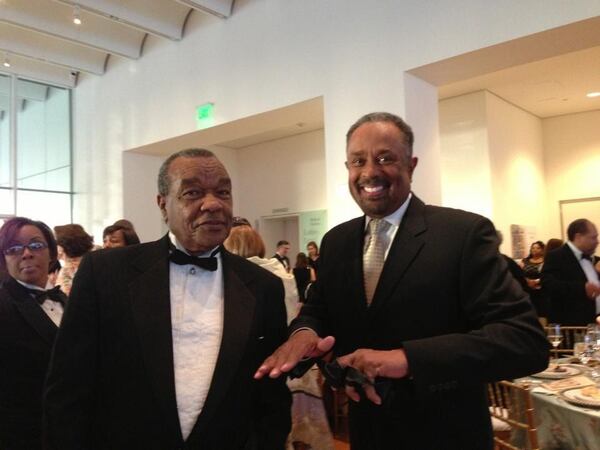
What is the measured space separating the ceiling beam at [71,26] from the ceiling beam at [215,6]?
1967 mm

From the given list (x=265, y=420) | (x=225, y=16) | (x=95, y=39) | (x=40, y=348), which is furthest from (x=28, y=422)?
(x=95, y=39)

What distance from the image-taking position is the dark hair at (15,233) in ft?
7.94

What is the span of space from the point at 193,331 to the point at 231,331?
115 mm

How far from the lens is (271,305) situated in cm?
161

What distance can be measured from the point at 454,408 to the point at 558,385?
5.52 feet

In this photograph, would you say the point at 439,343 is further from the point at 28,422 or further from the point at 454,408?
the point at 28,422

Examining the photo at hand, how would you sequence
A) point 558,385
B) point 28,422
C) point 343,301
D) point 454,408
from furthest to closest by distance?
1. point 558,385
2. point 28,422
3. point 343,301
4. point 454,408

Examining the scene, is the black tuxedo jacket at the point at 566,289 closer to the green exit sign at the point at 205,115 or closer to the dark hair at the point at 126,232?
the dark hair at the point at 126,232

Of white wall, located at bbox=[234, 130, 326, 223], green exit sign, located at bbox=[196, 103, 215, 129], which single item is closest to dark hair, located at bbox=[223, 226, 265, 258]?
green exit sign, located at bbox=[196, 103, 215, 129]

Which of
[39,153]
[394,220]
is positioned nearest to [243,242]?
[394,220]

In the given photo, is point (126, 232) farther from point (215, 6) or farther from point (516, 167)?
point (516, 167)

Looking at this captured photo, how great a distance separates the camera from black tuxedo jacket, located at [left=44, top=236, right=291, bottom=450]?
138 cm

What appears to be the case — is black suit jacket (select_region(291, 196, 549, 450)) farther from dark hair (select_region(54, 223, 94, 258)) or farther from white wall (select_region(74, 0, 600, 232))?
white wall (select_region(74, 0, 600, 232))

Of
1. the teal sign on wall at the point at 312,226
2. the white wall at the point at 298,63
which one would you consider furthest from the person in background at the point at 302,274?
the white wall at the point at 298,63
